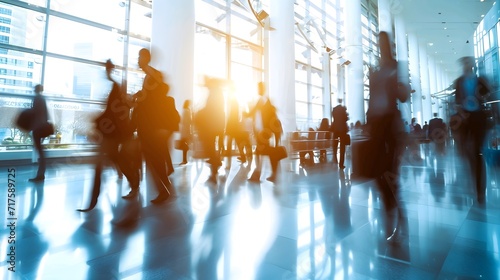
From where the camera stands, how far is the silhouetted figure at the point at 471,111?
2.82 m

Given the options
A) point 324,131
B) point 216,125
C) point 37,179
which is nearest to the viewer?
point 216,125

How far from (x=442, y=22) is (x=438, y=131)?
1111cm

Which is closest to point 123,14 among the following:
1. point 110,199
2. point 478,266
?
point 110,199

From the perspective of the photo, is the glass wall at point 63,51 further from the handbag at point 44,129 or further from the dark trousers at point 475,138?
the dark trousers at point 475,138

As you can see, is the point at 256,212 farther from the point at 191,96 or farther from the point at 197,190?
the point at 191,96

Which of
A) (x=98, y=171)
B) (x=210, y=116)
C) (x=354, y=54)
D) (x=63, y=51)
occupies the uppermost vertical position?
(x=354, y=54)

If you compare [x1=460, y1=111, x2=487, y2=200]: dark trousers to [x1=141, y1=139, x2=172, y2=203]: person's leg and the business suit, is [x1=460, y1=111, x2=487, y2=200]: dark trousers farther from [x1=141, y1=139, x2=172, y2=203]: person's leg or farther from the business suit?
[x1=141, y1=139, x2=172, y2=203]: person's leg

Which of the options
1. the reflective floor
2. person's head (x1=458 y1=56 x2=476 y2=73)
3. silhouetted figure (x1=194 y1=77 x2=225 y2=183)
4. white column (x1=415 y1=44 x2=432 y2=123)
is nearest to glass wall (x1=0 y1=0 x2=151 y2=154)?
silhouetted figure (x1=194 y1=77 x2=225 y2=183)

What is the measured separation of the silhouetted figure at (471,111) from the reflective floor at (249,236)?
682 millimetres

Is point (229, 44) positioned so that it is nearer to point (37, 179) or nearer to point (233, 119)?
point (233, 119)

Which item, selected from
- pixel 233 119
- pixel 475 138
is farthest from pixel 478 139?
pixel 233 119

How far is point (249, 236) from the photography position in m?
1.98

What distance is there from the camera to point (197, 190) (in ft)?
12.3

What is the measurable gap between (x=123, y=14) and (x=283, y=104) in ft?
21.1
